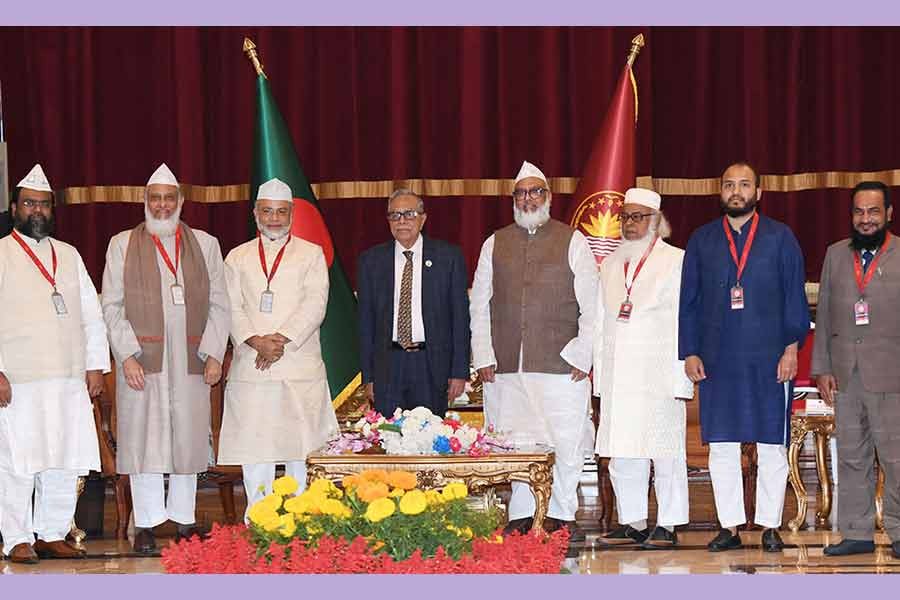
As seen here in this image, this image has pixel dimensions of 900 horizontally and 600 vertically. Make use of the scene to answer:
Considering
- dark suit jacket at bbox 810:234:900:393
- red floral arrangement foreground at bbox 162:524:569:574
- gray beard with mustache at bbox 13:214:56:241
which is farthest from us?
gray beard with mustache at bbox 13:214:56:241

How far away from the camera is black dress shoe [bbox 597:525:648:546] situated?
640 centimetres

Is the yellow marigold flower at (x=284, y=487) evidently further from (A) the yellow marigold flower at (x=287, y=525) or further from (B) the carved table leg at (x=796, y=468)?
(B) the carved table leg at (x=796, y=468)

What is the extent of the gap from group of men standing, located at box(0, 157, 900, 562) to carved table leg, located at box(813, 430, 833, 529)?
0.90 m

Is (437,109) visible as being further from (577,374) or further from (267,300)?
(577,374)

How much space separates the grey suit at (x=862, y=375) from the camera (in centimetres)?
587

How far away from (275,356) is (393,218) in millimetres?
823

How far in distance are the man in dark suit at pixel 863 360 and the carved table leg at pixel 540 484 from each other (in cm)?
124

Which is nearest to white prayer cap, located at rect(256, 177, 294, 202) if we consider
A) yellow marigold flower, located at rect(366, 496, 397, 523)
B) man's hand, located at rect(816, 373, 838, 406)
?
yellow marigold flower, located at rect(366, 496, 397, 523)

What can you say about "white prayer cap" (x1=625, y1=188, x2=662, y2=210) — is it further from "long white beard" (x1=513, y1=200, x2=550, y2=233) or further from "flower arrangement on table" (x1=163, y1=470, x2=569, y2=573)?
"flower arrangement on table" (x1=163, y1=470, x2=569, y2=573)

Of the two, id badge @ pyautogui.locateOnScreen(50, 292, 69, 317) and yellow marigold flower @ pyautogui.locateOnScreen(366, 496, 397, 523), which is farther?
id badge @ pyautogui.locateOnScreen(50, 292, 69, 317)

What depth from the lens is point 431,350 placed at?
6406mm

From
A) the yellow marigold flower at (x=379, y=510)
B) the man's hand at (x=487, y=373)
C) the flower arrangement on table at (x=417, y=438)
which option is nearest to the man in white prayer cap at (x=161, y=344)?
the flower arrangement on table at (x=417, y=438)

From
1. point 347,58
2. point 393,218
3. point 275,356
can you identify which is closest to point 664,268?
point 393,218

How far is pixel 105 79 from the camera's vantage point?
9461mm
